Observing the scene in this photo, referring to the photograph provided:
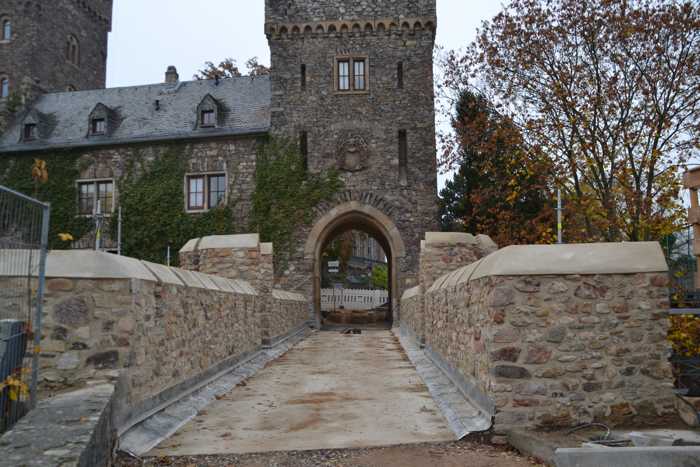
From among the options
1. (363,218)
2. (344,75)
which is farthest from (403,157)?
(344,75)

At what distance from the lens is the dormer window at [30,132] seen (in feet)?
78.4

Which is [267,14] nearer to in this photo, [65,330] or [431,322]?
[431,322]

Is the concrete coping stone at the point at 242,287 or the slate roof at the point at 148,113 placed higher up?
the slate roof at the point at 148,113

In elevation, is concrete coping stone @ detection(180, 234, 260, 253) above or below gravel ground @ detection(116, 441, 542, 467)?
above

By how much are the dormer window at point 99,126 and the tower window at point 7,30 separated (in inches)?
256

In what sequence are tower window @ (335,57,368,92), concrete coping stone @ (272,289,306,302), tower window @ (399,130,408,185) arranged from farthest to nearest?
tower window @ (335,57,368,92) < tower window @ (399,130,408,185) < concrete coping stone @ (272,289,306,302)

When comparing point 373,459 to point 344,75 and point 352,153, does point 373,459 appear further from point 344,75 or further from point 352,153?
point 344,75

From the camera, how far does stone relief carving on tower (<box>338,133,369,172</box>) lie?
839 inches

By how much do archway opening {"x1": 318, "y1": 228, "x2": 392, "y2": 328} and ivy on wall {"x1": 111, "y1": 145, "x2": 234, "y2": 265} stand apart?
4.22 metres

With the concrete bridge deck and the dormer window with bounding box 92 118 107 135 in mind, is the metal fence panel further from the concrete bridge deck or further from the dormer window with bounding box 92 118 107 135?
the dormer window with bounding box 92 118 107 135

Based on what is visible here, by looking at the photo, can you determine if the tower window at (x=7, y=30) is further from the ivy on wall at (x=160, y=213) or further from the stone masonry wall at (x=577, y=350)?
the stone masonry wall at (x=577, y=350)

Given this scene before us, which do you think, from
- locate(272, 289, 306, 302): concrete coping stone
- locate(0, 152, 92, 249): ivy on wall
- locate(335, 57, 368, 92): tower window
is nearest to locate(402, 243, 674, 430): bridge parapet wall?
locate(272, 289, 306, 302): concrete coping stone

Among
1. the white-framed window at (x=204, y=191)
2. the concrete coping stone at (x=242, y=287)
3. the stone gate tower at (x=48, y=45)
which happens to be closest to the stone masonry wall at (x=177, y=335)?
the concrete coping stone at (x=242, y=287)

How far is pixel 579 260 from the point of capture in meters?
4.70
